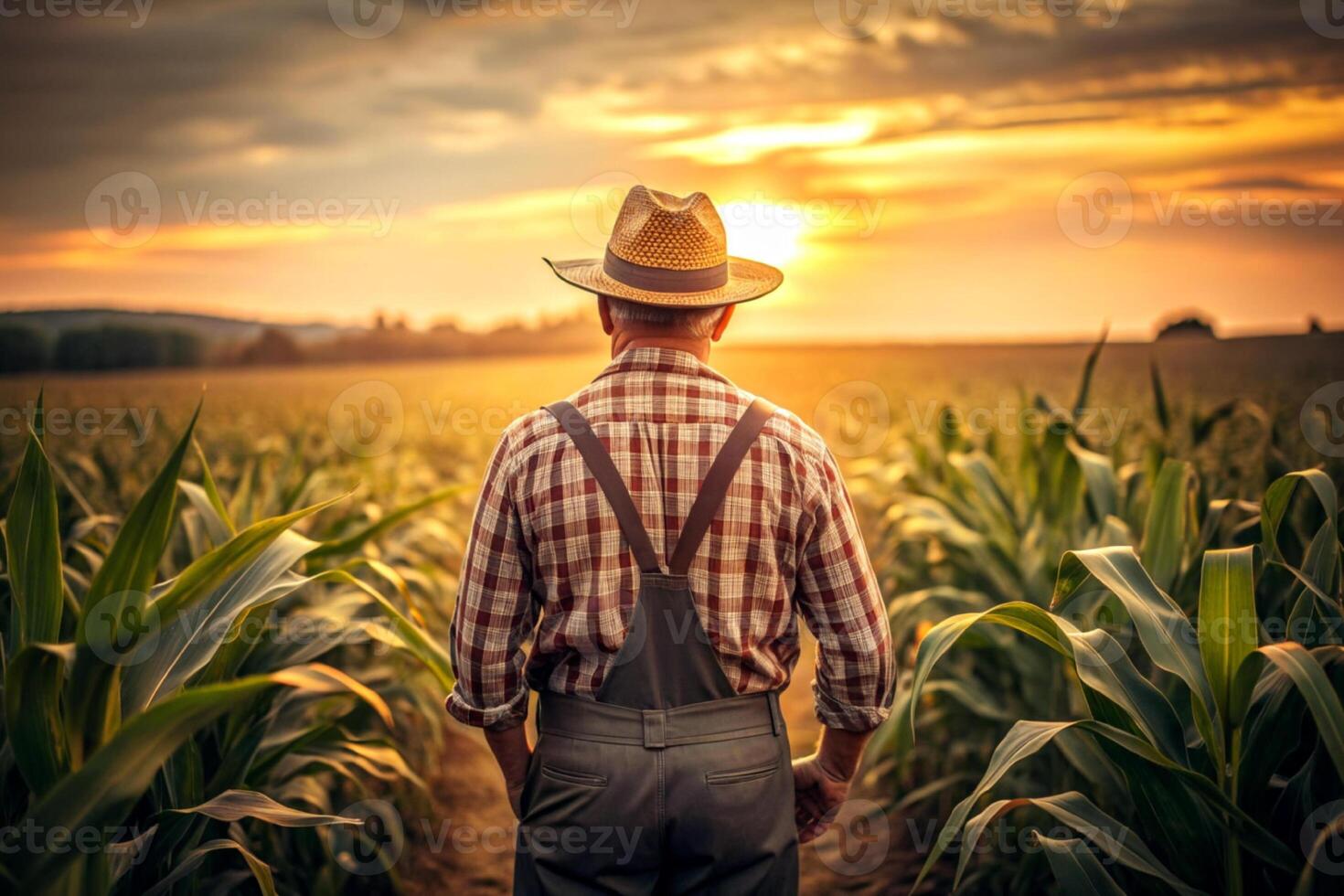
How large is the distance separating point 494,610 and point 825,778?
0.76 m

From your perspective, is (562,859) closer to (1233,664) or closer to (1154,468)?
(1233,664)

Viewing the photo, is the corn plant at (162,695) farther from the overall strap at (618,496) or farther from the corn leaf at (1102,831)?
the corn leaf at (1102,831)

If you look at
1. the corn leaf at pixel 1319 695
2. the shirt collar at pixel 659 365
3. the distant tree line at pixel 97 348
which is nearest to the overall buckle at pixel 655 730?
the shirt collar at pixel 659 365

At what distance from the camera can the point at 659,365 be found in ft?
5.41

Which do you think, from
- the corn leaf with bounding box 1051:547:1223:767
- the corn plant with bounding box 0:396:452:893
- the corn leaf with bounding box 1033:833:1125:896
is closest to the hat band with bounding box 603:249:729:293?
the corn plant with bounding box 0:396:452:893

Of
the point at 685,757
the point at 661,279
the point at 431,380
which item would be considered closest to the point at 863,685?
the point at 685,757

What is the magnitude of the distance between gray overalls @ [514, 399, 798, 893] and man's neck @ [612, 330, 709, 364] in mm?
180

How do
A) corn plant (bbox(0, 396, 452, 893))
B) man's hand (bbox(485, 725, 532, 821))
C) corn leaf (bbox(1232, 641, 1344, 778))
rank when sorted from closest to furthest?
corn plant (bbox(0, 396, 452, 893))
corn leaf (bbox(1232, 641, 1344, 778))
man's hand (bbox(485, 725, 532, 821))

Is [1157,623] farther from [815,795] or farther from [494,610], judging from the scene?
[494,610]

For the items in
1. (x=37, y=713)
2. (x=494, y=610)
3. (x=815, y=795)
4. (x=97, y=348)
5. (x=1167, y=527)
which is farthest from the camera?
(x=97, y=348)

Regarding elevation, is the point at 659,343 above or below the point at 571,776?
above

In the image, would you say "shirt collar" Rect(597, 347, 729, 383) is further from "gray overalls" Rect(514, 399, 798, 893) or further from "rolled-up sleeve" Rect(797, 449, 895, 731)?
"rolled-up sleeve" Rect(797, 449, 895, 731)

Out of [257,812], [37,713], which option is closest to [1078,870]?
[257,812]

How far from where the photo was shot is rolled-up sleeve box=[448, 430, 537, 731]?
163cm
